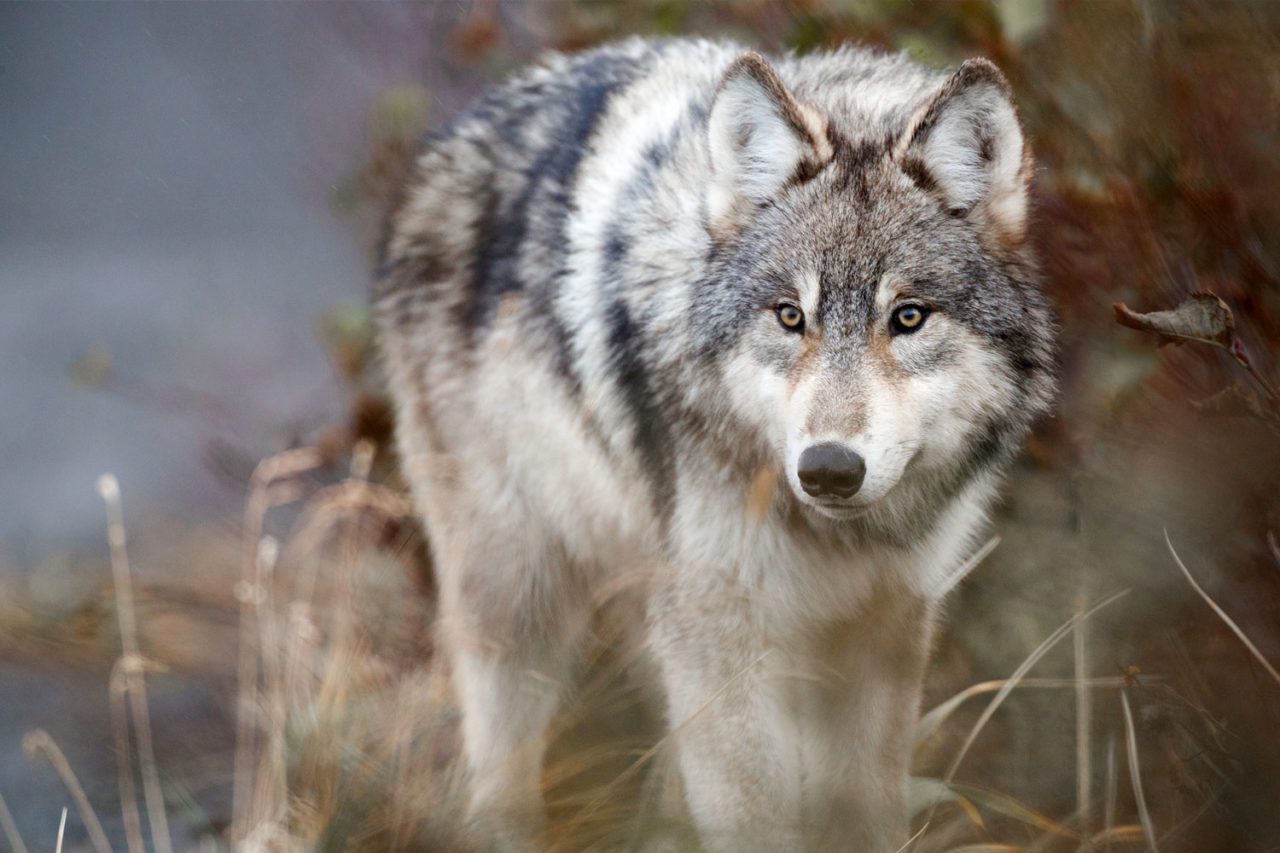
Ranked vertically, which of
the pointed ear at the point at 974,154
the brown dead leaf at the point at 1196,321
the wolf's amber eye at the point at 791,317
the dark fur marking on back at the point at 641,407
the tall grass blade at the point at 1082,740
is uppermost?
the pointed ear at the point at 974,154

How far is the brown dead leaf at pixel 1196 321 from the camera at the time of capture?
7.29 feet

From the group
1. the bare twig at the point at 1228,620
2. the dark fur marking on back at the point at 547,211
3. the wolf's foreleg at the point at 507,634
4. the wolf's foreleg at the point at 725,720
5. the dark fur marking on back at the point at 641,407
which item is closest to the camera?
the bare twig at the point at 1228,620

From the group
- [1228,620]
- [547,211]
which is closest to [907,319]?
[1228,620]

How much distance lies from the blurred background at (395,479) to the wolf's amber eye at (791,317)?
706 millimetres

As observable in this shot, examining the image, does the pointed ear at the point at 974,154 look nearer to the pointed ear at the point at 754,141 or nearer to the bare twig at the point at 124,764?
the pointed ear at the point at 754,141

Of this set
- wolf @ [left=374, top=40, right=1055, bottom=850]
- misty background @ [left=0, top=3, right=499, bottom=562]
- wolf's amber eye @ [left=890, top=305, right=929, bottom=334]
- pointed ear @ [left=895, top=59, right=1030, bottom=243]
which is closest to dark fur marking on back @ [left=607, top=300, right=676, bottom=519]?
wolf @ [left=374, top=40, right=1055, bottom=850]

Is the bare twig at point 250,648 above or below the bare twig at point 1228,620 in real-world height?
below

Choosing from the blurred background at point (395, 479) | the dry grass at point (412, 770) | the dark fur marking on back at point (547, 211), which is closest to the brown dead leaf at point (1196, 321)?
the blurred background at point (395, 479)

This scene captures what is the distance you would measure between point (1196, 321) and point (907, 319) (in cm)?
83

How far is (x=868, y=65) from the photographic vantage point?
11.9ft

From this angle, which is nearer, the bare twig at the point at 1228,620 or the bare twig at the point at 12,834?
the bare twig at the point at 1228,620

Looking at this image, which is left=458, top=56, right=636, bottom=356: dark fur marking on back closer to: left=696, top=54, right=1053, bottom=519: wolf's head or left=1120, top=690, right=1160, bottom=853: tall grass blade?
left=696, top=54, right=1053, bottom=519: wolf's head

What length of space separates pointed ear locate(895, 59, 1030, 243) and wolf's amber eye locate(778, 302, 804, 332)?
17.1 inches

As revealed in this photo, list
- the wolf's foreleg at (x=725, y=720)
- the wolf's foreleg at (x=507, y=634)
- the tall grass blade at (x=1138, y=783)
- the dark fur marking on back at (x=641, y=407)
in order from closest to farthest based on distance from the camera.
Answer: the tall grass blade at (x=1138, y=783)
the wolf's foreleg at (x=725, y=720)
the dark fur marking on back at (x=641, y=407)
the wolf's foreleg at (x=507, y=634)
